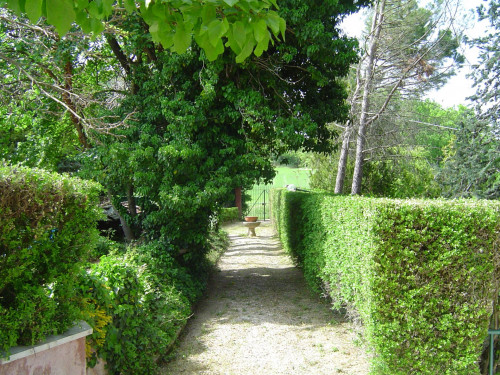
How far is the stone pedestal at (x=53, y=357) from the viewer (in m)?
2.93

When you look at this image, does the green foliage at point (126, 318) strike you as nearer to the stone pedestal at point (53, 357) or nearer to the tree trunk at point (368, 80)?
the stone pedestal at point (53, 357)

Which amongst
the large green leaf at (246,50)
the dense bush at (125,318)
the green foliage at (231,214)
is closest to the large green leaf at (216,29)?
the large green leaf at (246,50)

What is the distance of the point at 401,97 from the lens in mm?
15266

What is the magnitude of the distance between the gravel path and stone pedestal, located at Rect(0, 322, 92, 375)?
1.75 meters

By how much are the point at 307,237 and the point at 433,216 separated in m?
5.02

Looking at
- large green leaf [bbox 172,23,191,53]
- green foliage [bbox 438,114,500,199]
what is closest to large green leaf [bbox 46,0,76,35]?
large green leaf [bbox 172,23,191,53]

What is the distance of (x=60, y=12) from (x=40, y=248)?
1.91 metres

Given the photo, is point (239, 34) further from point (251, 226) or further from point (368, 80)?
point (251, 226)

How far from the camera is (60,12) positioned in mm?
1938

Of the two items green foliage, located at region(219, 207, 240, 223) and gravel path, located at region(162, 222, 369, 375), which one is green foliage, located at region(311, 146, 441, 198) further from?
gravel path, located at region(162, 222, 369, 375)

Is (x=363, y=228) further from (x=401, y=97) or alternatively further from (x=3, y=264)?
(x=401, y=97)

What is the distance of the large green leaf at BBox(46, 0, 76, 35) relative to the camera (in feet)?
6.27

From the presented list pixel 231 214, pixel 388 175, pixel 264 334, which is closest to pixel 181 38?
pixel 264 334

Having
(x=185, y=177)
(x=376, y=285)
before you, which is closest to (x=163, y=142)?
(x=185, y=177)
